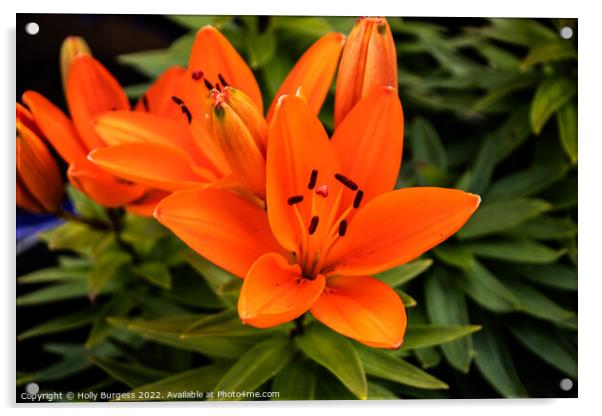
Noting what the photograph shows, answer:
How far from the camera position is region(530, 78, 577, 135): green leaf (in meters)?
1.03

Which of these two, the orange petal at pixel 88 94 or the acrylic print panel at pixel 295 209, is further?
the orange petal at pixel 88 94

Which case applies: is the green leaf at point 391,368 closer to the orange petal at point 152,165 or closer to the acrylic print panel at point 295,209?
the acrylic print panel at point 295,209

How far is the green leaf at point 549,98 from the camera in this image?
1025mm

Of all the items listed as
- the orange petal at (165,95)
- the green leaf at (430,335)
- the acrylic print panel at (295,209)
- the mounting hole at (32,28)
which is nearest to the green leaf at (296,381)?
the acrylic print panel at (295,209)

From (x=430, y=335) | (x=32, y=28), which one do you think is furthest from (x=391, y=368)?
(x=32, y=28)

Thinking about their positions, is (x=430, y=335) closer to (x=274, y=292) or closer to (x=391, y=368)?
(x=391, y=368)

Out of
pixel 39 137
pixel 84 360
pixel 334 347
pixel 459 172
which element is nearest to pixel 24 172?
pixel 39 137

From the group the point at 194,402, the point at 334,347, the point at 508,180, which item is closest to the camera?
the point at 334,347

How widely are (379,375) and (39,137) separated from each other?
504 millimetres

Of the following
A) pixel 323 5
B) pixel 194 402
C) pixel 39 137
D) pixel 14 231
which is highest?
pixel 323 5

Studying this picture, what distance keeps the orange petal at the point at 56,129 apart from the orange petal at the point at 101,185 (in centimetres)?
2

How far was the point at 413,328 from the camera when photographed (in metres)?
0.88

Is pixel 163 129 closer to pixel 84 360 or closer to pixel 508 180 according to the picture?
pixel 84 360

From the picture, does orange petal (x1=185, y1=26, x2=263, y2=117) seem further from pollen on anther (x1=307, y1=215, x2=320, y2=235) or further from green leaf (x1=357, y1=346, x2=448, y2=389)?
green leaf (x1=357, y1=346, x2=448, y2=389)
